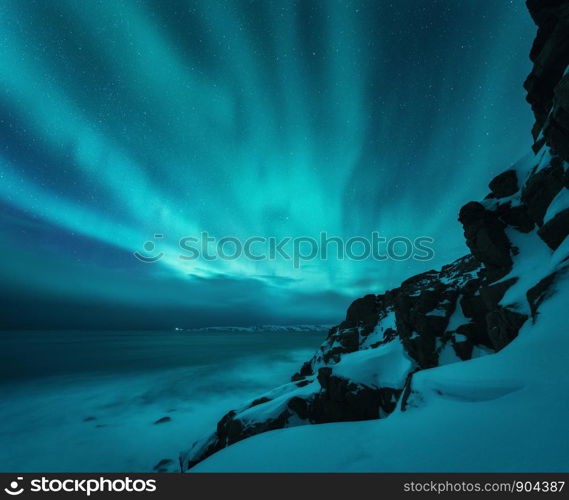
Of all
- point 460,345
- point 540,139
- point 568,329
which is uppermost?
point 540,139

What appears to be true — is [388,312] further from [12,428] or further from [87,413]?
[12,428]

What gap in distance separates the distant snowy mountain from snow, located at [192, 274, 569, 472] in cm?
2

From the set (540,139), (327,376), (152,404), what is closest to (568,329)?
(327,376)

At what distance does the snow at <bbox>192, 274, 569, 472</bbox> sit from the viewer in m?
3.43

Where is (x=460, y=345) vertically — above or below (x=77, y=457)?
above

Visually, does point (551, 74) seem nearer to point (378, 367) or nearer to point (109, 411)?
point (378, 367)

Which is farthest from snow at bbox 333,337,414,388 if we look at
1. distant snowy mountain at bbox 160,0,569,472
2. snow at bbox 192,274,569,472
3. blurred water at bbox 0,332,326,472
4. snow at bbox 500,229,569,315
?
blurred water at bbox 0,332,326,472

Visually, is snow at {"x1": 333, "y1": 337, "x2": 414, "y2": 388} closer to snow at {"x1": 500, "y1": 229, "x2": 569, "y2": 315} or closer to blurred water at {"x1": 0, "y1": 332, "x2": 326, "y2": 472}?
snow at {"x1": 500, "y1": 229, "x2": 569, "y2": 315}

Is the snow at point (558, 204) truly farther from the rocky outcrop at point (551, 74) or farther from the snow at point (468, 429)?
the snow at point (468, 429)

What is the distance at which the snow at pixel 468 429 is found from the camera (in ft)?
11.2

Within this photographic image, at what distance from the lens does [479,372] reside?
5.31 metres
